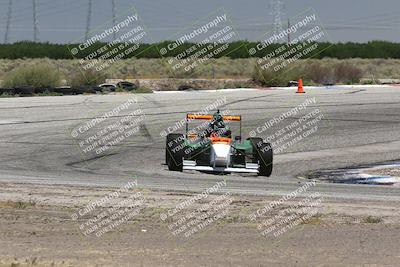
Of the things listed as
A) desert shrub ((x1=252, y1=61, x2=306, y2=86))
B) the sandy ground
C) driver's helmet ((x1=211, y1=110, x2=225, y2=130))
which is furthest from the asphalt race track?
desert shrub ((x1=252, y1=61, x2=306, y2=86))

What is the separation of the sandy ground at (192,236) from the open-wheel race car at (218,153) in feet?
11.0

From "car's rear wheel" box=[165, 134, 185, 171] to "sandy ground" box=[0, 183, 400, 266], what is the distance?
347cm

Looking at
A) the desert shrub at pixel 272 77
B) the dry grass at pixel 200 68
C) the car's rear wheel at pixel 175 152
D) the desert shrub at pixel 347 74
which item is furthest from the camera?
the dry grass at pixel 200 68

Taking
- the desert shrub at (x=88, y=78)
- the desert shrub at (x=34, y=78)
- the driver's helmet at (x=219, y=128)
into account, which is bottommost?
the desert shrub at (x=88, y=78)

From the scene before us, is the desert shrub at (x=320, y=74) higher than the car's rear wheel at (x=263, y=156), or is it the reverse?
the car's rear wheel at (x=263, y=156)

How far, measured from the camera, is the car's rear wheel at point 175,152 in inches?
667

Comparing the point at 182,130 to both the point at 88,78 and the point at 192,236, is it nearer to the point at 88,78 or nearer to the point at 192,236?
the point at 192,236

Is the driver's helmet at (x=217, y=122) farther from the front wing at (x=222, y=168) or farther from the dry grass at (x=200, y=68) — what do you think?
the dry grass at (x=200, y=68)

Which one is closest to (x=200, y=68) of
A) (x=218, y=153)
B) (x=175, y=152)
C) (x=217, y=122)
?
(x=217, y=122)

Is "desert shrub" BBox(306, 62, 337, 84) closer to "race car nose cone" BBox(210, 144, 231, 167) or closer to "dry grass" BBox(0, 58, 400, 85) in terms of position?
"dry grass" BBox(0, 58, 400, 85)

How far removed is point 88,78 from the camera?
154 feet

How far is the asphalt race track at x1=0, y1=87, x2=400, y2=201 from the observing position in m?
15.9

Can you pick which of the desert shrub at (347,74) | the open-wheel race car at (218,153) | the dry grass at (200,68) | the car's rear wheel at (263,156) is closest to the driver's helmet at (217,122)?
the open-wheel race car at (218,153)

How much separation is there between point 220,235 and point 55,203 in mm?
3520
